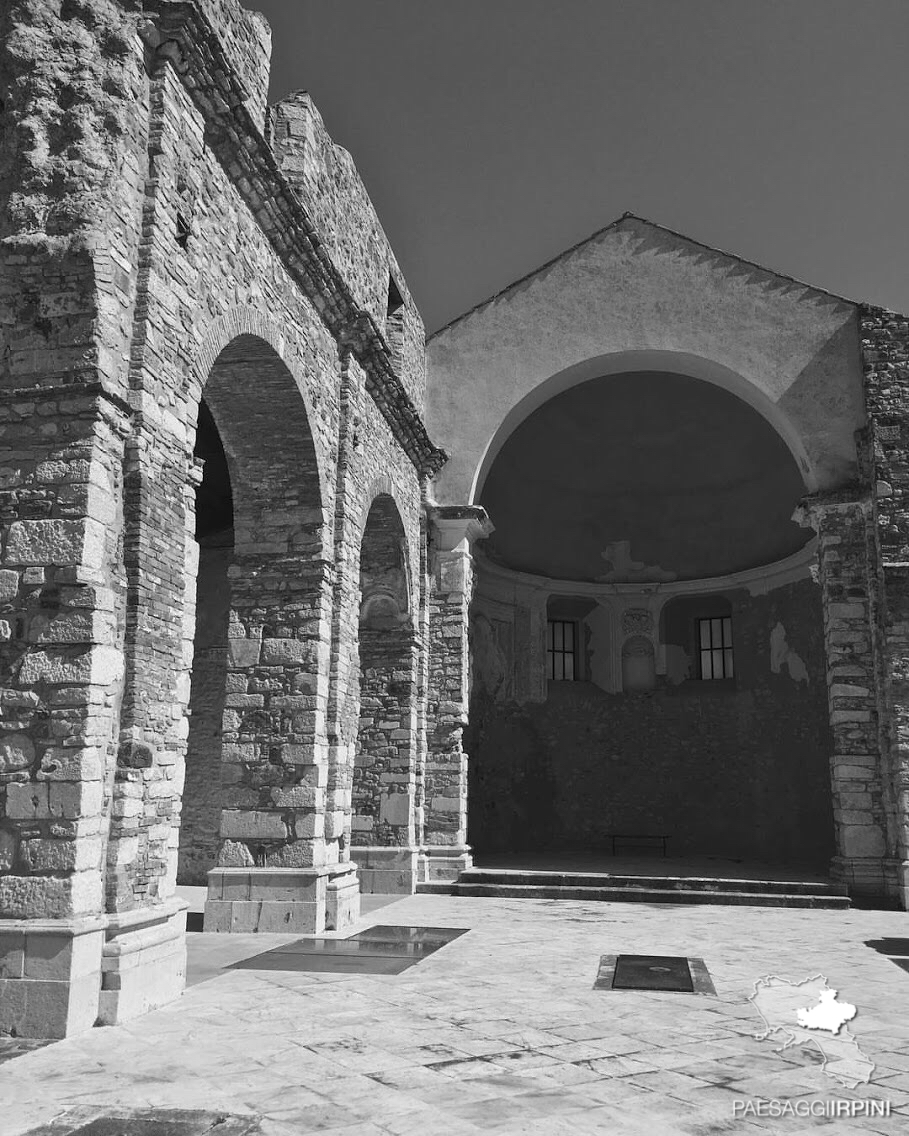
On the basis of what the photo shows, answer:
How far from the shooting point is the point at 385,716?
13812mm

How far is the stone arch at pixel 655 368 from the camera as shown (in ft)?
48.3

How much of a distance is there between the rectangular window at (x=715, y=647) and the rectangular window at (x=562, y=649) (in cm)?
260

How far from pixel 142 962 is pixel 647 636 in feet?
51.4

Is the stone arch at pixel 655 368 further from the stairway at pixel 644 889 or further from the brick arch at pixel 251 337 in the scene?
the brick arch at pixel 251 337

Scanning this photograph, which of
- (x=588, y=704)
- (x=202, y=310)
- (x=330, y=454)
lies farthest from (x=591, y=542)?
(x=202, y=310)

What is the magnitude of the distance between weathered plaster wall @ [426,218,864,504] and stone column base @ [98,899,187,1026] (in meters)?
9.72

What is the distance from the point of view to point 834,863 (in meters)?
13.3

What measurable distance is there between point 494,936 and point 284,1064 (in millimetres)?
5077

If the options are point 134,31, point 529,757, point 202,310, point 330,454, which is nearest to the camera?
point 134,31

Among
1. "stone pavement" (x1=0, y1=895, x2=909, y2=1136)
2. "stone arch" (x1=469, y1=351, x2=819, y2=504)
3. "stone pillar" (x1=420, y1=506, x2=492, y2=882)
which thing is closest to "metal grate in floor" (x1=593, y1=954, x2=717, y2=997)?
"stone pavement" (x1=0, y1=895, x2=909, y2=1136)

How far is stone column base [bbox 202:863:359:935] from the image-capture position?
9.47 meters

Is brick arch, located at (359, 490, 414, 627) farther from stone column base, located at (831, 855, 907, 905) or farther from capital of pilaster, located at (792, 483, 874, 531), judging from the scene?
stone column base, located at (831, 855, 907, 905)

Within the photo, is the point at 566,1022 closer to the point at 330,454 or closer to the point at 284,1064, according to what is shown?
the point at 284,1064

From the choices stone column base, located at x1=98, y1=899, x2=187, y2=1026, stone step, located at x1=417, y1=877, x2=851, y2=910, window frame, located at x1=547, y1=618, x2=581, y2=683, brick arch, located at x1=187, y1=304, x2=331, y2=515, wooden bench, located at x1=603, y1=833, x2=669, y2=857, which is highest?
brick arch, located at x1=187, y1=304, x2=331, y2=515
